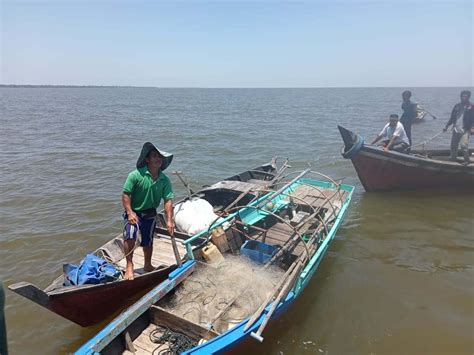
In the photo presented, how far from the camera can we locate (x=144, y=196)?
5754 millimetres

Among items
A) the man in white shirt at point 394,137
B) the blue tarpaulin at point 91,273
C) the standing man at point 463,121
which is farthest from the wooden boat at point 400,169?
the blue tarpaulin at point 91,273

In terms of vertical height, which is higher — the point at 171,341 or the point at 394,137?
the point at 394,137

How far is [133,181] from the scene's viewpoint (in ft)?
18.2

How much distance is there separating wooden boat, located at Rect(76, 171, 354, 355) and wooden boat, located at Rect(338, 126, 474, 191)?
4865 millimetres

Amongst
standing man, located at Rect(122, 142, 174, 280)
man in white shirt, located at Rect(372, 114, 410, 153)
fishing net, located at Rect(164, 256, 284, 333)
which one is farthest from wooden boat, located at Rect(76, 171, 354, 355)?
man in white shirt, located at Rect(372, 114, 410, 153)

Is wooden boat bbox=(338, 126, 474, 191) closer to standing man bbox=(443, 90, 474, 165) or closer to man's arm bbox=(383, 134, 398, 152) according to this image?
man's arm bbox=(383, 134, 398, 152)

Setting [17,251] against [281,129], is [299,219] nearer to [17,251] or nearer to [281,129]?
[17,251]

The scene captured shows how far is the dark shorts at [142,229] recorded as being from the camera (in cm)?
574

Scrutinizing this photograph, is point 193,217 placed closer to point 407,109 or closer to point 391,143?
point 391,143

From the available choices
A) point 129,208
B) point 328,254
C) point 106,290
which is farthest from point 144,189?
point 328,254

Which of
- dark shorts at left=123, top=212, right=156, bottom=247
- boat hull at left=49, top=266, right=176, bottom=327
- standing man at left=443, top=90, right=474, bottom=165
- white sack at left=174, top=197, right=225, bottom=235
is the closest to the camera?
boat hull at left=49, top=266, right=176, bottom=327

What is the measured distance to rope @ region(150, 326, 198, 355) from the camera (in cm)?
472

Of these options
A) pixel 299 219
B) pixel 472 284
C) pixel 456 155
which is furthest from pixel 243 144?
pixel 472 284

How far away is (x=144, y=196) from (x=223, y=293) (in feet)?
7.15
